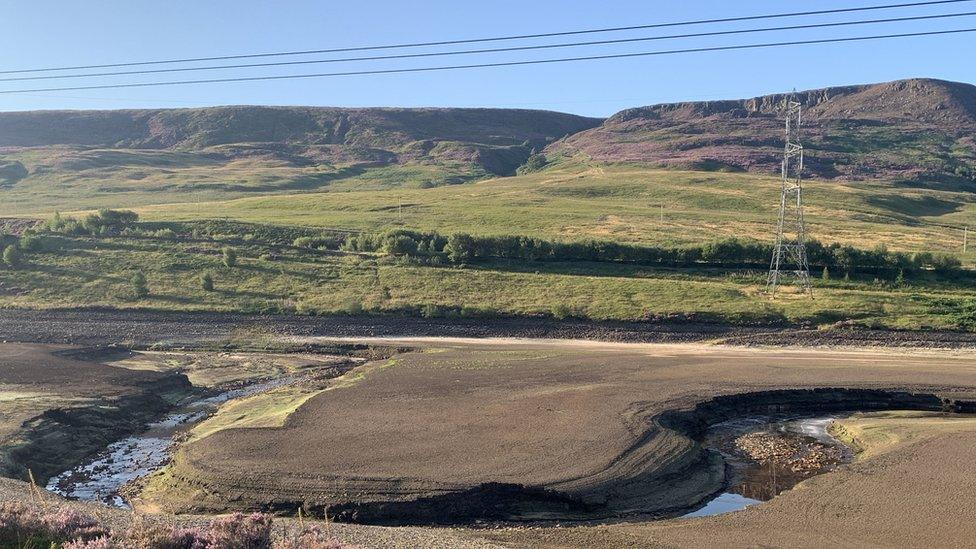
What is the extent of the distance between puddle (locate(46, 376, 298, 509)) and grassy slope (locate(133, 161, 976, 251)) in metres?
54.1

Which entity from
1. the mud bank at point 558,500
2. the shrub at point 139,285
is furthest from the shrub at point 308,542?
the shrub at point 139,285

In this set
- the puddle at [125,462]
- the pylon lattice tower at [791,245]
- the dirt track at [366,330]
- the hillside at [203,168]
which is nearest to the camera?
the puddle at [125,462]

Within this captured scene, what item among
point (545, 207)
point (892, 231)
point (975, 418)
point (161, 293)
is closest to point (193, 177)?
point (545, 207)

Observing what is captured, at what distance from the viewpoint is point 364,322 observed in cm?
5894

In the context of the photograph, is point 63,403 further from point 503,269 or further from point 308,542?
point 503,269

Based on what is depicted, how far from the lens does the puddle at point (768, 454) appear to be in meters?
25.0

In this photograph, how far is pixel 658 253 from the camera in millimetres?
71812

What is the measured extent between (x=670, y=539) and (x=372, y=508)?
8.17m

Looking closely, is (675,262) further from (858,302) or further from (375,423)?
(375,423)

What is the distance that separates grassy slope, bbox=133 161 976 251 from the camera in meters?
90.4

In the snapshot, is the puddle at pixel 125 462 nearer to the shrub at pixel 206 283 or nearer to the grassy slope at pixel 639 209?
the shrub at pixel 206 283

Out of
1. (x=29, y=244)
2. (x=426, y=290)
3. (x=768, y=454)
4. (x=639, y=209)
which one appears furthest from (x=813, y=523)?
(x=639, y=209)

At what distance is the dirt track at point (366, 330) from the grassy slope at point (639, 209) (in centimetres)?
2714

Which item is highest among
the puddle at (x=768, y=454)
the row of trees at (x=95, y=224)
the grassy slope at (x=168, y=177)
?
the grassy slope at (x=168, y=177)
